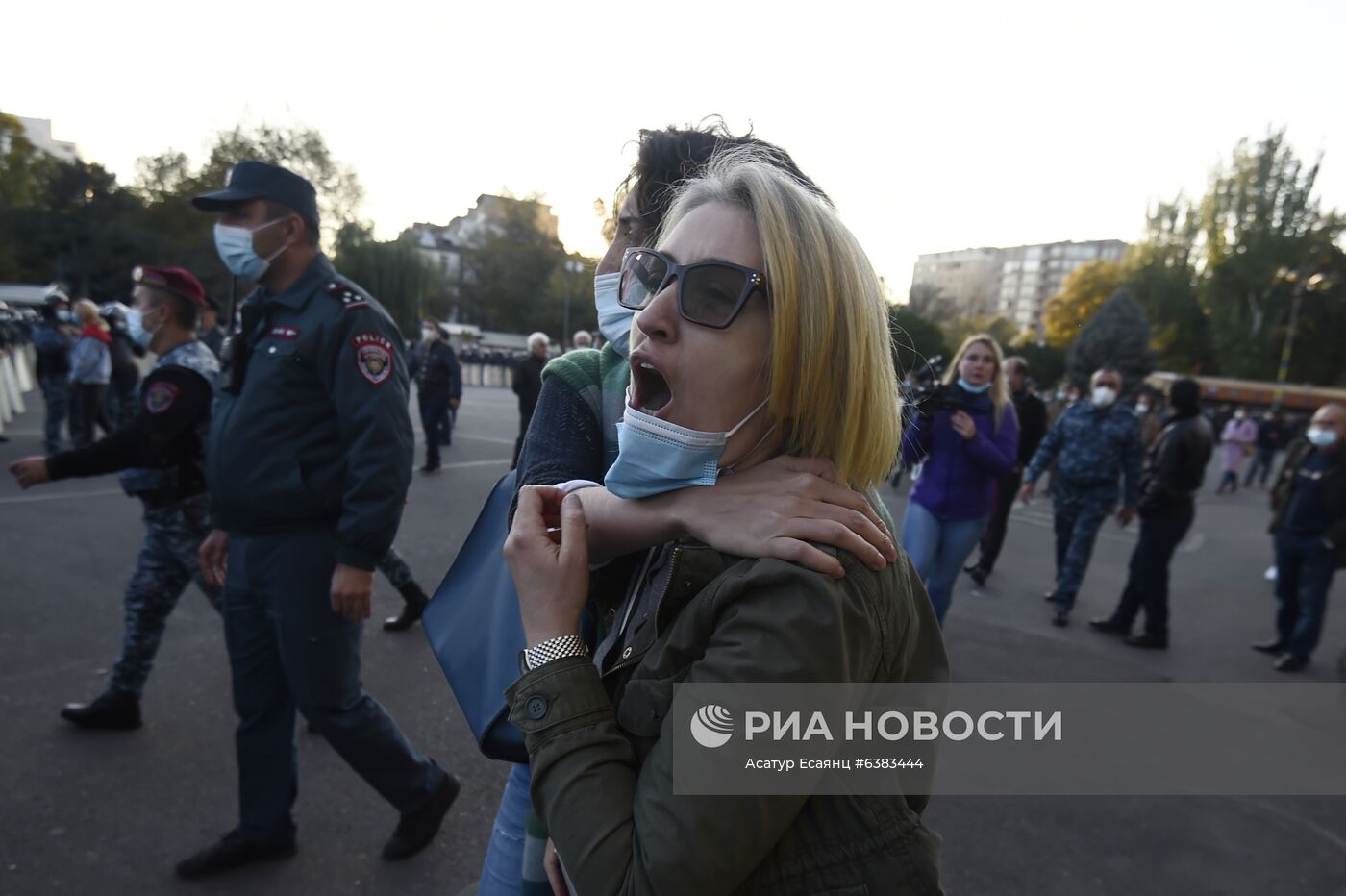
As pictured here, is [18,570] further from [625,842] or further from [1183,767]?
[1183,767]

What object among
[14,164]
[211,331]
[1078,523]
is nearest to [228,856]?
[211,331]

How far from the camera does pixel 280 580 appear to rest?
2.47 m

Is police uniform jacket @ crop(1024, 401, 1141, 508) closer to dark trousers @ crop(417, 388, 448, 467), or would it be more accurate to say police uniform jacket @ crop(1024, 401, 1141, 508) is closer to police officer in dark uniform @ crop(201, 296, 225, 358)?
police officer in dark uniform @ crop(201, 296, 225, 358)

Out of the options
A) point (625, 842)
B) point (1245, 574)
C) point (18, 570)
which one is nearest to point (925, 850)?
point (625, 842)

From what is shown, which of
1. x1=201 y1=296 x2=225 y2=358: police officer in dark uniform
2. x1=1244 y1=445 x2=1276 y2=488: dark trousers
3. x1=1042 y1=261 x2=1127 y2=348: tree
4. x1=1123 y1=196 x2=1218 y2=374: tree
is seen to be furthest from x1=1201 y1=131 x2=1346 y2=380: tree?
x1=201 y1=296 x2=225 y2=358: police officer in dark uniform

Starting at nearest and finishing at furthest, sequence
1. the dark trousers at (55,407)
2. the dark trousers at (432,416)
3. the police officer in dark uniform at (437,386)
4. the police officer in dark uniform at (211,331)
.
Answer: the police officer in dark uniform at (211,331)
the dark trousers at (55,407)
the dark trousers at (432,416)
the police officer in dark uniform at (437,386)

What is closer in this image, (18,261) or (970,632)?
(970,632)

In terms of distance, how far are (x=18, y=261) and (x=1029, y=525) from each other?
54765 mm

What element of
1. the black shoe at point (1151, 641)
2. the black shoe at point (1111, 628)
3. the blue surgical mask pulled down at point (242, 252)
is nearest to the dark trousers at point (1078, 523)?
the black shoe at point (1111, 628)

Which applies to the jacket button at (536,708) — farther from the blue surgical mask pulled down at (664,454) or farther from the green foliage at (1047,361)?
the green foliage at (1047,361)

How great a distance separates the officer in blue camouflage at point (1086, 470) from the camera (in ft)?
20.4

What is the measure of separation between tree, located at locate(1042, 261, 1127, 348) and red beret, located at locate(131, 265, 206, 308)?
185 ft

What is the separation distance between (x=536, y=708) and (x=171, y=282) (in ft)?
11.4

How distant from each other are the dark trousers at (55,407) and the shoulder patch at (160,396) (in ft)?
29.2
